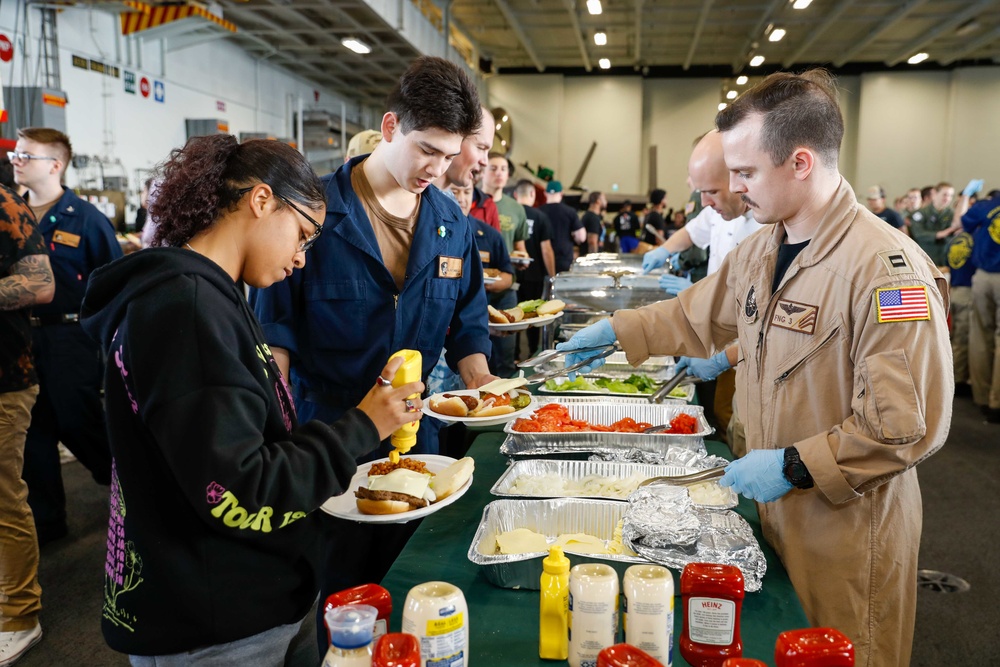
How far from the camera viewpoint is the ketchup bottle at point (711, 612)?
1139 mm

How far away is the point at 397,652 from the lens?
91cm

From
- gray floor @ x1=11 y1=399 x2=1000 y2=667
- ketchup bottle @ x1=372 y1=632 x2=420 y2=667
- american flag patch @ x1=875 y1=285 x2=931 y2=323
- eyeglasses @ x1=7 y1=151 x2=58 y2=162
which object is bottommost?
gray floor @ x1=11 y1=399 x2=1000 y2=667

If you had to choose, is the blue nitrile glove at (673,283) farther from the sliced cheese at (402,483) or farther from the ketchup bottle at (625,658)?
the ketchup bottle at (625,658)

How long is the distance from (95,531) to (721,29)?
14.4 meters

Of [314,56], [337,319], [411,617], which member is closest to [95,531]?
[337,319]

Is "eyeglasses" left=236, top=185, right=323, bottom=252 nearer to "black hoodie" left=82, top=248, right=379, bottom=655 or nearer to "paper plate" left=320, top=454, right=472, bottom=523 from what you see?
"black hoodie" left=82, top=248, right=379, bottom=655

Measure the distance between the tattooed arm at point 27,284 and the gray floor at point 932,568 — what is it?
1.28m

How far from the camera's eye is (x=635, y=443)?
2369 mm

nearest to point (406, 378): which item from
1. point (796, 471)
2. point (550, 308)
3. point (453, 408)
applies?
point (453, 408)

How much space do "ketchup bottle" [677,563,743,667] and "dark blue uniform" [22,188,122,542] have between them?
3345mm

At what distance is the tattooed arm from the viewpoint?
2.64 meters

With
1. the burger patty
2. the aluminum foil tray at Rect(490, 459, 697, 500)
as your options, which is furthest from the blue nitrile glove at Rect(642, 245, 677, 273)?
the burger patty

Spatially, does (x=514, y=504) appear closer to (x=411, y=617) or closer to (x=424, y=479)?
(x=424, y=479)

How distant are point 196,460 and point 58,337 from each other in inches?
127
